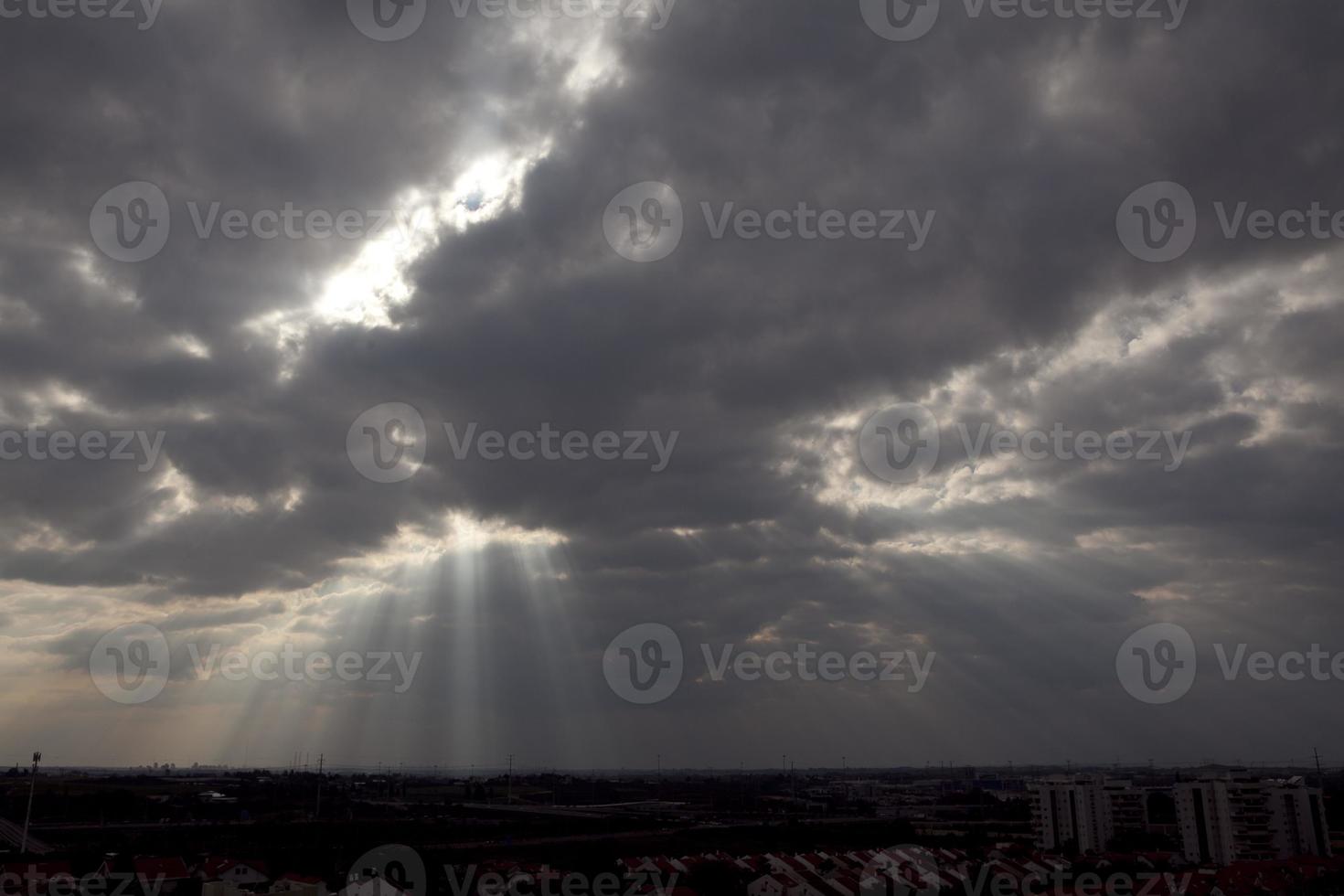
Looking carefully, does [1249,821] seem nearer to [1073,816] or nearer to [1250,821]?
[1250,821]

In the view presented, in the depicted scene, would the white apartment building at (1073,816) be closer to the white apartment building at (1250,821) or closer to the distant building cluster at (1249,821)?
the distant building cluster at (1249,821)

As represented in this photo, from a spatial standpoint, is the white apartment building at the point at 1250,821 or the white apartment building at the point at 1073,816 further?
the white apartment building at the point at 1073,816

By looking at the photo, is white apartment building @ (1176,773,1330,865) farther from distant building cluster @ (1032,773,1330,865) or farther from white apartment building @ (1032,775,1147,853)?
white apartment building @ (1032,775,1147,853)

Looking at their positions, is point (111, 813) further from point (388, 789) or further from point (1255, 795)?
point (1255, 795)

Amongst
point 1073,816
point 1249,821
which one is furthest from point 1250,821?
point 1073,816

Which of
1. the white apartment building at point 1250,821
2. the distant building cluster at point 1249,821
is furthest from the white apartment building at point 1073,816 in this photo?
the white apartment building at point 1250,821

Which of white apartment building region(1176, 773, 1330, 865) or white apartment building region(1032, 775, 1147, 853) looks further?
white apartment building region(1032, 775, 1147, 853)

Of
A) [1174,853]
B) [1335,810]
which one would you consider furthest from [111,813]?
[1335,810]

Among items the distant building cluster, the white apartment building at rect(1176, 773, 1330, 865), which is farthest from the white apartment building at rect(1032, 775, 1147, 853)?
the white apartment building at rect(1176, 773, 1330, 865)
